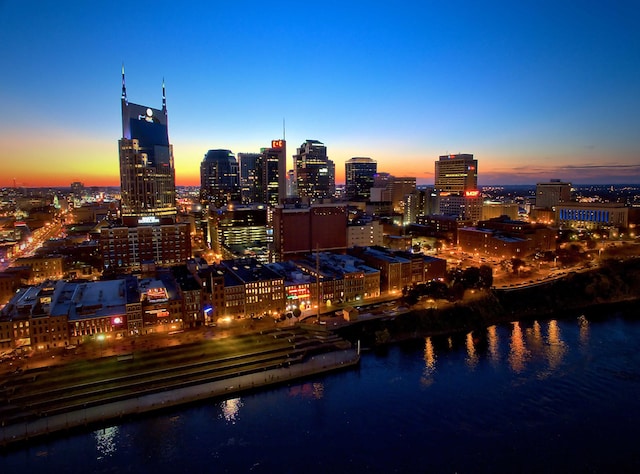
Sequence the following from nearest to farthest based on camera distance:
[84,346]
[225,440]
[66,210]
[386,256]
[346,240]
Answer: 1. [225,440]
2. [84,346]
3. [386,256]
4. [346,240]
5. [66,210]

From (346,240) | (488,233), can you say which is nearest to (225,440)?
(346,240)

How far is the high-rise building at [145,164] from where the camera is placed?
65.1 metres

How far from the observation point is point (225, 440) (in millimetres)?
18469

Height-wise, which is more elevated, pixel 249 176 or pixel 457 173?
pixel 249 176

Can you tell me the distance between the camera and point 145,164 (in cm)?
6656

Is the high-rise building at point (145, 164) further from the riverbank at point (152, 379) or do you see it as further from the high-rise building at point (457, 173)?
the high-rise building at point (457, 173)

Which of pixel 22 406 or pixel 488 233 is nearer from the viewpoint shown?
pixel 22 406

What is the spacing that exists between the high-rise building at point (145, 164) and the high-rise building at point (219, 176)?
28035 mm

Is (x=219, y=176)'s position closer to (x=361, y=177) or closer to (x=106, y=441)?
(x=361, y=177)

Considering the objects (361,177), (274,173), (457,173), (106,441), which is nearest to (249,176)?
(274,173)

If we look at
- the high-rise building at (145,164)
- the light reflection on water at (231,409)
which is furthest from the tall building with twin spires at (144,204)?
the light reflection on water at (231,409)

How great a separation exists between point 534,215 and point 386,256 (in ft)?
174

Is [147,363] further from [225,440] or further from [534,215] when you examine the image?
[534,215]

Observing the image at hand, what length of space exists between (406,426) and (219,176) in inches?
3835
